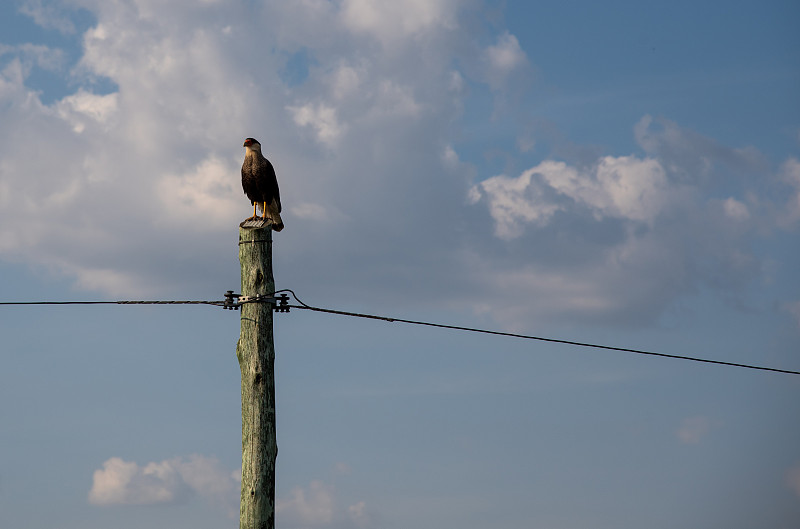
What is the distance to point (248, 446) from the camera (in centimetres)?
923

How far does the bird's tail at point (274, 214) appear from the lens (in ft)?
37.0

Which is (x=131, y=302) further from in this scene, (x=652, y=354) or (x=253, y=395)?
(x=652, y=354)

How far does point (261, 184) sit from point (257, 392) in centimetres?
392

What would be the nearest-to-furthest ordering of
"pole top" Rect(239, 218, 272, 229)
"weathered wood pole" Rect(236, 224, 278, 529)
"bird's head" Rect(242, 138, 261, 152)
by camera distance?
1. "weathered wood pole" Rect(236, 224, 278, 529)
2. "pole top" Rect(239, 218, 272, 229)
3. "bird's head" Rect(242, 138, 261, 152)

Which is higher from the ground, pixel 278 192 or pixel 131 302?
pixel 278 192

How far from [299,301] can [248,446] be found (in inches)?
69.9

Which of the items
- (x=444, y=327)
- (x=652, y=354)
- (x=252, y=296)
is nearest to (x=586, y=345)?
(x=652, y=354)

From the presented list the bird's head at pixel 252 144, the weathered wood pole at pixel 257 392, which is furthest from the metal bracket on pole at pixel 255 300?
the bird's head at pixel 252 144

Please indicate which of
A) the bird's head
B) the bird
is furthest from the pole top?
the bird's head

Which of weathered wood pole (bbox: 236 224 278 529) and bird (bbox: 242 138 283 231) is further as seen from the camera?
bird (bbox: 242 138 283 231)

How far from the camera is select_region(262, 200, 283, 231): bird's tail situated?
37.0ft

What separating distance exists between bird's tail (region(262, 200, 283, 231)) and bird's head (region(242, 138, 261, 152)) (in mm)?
1309

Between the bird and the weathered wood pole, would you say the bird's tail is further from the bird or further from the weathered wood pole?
the weathered wood pole

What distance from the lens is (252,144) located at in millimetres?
13062
